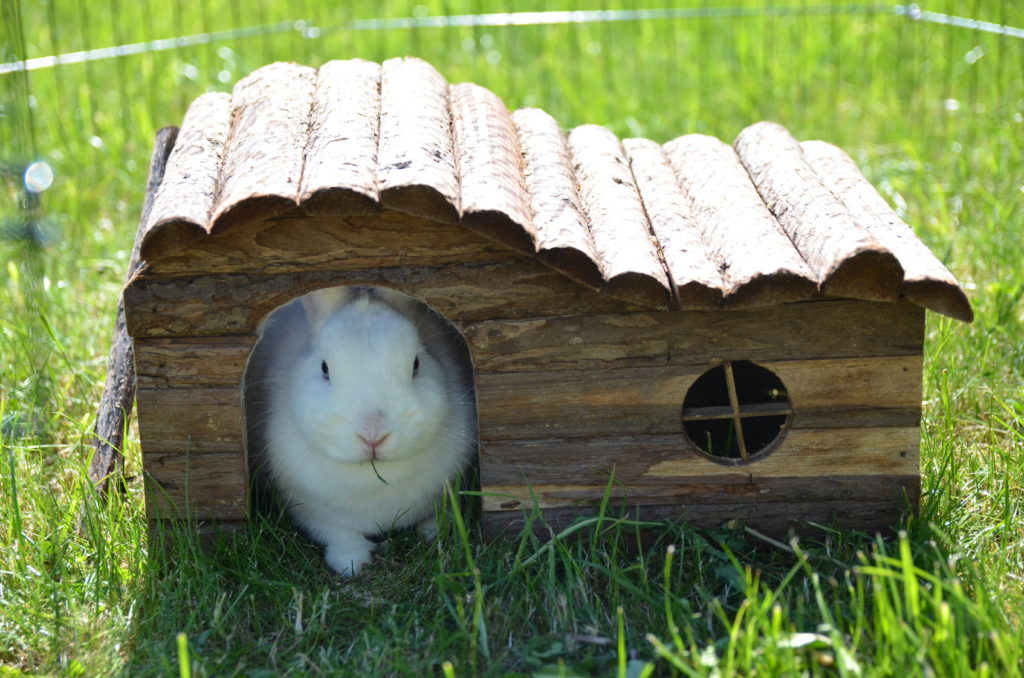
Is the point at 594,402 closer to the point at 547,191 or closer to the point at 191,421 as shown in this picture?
the point at 547,191

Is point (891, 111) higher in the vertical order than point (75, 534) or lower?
higher

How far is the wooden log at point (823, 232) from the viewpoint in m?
2.71

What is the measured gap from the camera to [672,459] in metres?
3.05

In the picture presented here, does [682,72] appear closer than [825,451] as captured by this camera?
No

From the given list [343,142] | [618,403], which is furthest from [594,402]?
[343,142]

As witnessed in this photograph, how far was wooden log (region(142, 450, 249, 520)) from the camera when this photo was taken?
10.1 feet

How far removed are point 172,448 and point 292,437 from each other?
34 cm

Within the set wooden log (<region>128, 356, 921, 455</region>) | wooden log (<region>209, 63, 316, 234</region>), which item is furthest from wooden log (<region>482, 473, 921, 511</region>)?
wooden log (<region>209, 63, 316, 234</region>)

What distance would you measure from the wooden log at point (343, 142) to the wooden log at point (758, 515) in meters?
0.97

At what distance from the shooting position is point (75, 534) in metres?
3.16

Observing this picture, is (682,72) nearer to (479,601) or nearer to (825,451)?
(825,451)

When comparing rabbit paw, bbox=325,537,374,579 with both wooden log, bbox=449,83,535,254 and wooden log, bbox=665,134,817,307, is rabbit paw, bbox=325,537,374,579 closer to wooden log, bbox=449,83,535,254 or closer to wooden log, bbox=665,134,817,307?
wooden log, bbox=449,83,535,254

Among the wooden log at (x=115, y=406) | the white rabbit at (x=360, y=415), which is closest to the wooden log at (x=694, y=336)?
the white rabbit at (x=360, y=415)

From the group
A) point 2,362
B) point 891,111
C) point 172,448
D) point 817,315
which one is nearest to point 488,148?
point 817,315
